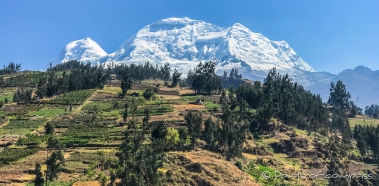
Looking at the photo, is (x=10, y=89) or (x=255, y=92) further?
(x=10, y=89)

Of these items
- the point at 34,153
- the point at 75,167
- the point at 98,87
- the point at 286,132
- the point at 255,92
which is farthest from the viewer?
the point at 98,87

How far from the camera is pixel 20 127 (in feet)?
219

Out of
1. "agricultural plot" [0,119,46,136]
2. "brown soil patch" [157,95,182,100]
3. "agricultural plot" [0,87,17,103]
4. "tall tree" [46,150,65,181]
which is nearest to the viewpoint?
"tall tree" [46,150,65,181]

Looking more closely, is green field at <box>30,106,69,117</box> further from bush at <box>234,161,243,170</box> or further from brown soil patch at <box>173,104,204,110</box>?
bush at <box>234,161,243,170</box>

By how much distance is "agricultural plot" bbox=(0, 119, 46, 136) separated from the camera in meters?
62.9

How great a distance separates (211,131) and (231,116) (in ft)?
24.7

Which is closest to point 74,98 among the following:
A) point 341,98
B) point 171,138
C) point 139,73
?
point 171,138

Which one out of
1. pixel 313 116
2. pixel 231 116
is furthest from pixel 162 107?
pixel 313 116

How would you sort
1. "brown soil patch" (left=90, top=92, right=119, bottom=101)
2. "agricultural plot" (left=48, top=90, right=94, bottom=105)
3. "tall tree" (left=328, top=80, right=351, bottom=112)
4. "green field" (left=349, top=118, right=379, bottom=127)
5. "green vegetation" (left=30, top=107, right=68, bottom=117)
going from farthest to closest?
"tall tree" (left=328, top=80, right=351, bottom=112)
"green field" (left=349, top=118, right=379, bottom=127)
"brown soil patch" (left=90, top=92, right=119, bottom=101)
"agricultural plot" (left=48, top=90, right=94, bottom=105)
"green vegetation" (left=30, top=107, right=68, bottom=117)

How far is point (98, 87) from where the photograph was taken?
409 ft

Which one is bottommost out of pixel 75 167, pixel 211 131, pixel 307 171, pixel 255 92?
pixel 307 171

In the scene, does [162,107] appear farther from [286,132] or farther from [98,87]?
[98,87]

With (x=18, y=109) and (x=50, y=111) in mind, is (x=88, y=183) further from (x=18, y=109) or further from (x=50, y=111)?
(x=18, y=109)

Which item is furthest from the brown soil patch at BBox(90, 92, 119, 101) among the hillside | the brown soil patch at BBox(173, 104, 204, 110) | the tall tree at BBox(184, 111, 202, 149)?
the tall tree at BBox(184, 111, 202, 149)
